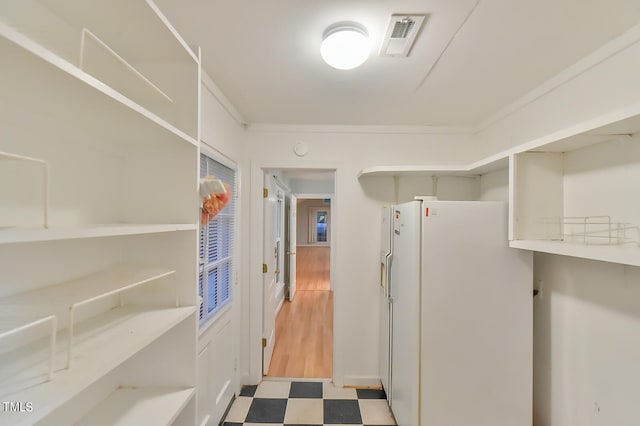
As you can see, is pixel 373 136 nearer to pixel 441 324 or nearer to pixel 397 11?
pixel 397 11

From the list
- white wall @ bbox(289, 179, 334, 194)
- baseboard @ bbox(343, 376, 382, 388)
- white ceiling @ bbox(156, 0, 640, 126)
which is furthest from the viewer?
white wall @ bbox(289, 179, 334, 194)

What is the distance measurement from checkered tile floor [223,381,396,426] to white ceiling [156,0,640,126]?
7.69ft

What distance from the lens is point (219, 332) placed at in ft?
5.98

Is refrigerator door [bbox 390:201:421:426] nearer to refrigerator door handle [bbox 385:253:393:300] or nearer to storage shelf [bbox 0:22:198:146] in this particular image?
refrigerator door handle [bbox 385:253:393:300]

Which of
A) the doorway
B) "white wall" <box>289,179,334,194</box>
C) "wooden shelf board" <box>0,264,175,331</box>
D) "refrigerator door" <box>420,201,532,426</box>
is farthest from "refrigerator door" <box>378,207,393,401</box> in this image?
"white wall" <box>289,179,334,194</box>

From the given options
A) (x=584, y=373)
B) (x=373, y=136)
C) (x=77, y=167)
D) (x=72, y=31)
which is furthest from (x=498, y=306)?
(x=72, y=31)

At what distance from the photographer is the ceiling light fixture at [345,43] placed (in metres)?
1.13

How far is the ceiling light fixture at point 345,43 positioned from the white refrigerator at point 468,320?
894mm

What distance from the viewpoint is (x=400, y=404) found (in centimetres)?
175

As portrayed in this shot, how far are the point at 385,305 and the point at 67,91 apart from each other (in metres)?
2.20

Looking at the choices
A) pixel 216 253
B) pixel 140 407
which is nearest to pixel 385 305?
pixel 216 253

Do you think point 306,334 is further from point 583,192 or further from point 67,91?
point 67,91

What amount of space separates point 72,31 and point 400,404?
2461mm

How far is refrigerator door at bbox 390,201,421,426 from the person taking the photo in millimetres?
1562
